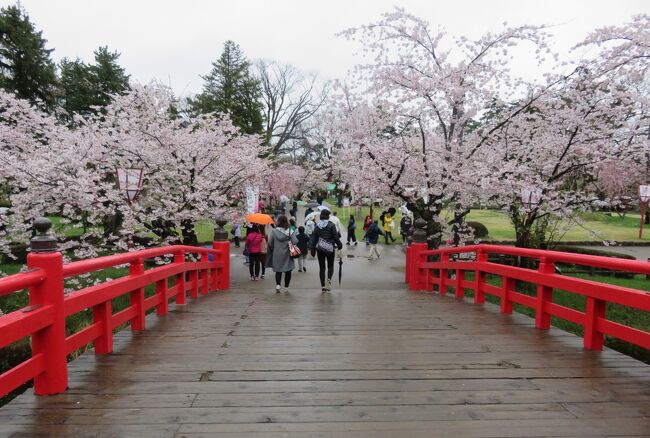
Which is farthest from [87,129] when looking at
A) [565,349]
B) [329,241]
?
[565,349]

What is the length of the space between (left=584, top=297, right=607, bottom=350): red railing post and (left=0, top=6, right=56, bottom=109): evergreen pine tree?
33783mm

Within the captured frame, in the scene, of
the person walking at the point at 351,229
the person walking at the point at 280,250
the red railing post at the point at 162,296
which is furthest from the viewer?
the person walking at the point at 351,229

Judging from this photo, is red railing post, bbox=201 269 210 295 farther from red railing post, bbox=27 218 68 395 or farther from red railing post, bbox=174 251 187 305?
red railing post, bbox=27 218 68 395

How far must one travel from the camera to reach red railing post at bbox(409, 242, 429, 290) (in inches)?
411

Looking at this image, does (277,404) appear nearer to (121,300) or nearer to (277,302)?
(277,302)

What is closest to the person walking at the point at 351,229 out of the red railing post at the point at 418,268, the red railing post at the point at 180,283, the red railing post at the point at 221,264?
the red railing post at the point at 418,268

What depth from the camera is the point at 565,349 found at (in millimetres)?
4195

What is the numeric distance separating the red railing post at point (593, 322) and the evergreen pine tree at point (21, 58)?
3378cm

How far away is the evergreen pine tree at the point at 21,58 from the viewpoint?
29.3 metres

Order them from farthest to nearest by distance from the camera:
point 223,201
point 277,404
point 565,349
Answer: point 223,201, point 565,349, point 277,404

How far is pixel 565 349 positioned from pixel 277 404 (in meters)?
2.96

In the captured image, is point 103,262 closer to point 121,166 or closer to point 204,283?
point 204,283

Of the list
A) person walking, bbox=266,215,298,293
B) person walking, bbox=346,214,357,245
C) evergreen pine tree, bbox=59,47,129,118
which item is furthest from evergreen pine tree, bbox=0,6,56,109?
person walking, bbox=266,215,298,293

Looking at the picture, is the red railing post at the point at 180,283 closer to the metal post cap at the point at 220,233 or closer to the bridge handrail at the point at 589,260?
the metal post cap at the point at 220,233
